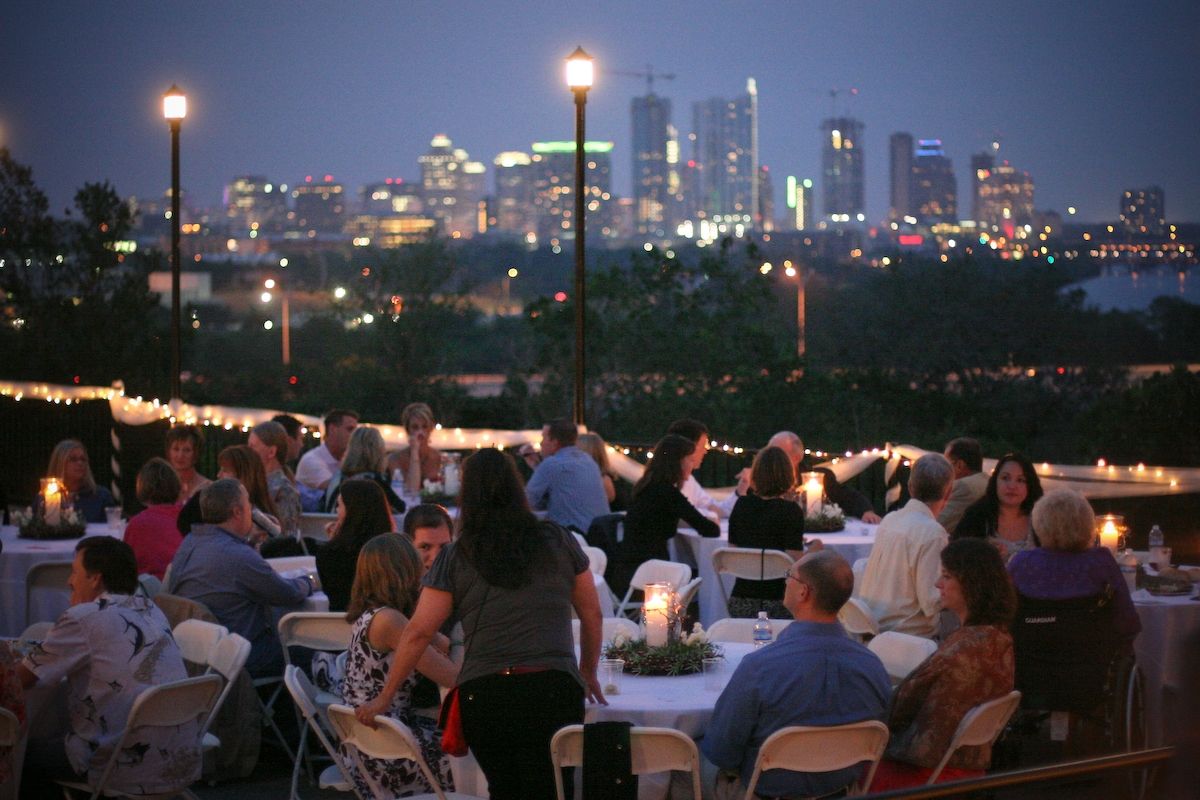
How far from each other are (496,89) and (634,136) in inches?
2612

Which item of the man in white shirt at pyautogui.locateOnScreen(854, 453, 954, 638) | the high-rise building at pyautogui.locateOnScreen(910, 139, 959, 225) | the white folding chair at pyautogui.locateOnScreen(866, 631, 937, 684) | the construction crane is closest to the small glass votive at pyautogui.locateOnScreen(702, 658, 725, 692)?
the white folding chair at pyautogui.locateOnScreen(866, 631, 937, 684)

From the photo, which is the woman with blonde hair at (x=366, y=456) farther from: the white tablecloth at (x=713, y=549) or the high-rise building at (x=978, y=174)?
the high-rise building at (x=978, y=174)

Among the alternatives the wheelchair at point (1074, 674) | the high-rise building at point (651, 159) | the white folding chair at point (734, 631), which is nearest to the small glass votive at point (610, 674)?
the white folding chair at point (734, 631)

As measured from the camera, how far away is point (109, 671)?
17.0 ft

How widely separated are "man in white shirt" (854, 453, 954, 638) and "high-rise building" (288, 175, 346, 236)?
101 meters

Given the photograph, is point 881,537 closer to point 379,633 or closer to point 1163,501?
point 379,633

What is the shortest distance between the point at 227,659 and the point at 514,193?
116 metres

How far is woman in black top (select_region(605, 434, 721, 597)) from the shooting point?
819 centimetres

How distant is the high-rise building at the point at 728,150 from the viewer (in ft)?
477

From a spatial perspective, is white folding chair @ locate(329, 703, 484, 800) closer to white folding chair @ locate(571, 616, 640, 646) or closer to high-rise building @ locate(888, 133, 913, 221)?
white folding chair @ locate(571, 616, 640, 646)

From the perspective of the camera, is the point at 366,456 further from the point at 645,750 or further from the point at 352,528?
the point at 645,750

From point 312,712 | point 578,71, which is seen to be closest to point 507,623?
point 312,712

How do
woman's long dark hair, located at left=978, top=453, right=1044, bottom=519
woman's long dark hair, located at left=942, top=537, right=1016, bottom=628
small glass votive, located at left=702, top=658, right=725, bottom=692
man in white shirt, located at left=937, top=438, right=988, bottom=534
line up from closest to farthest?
woman's long dark hair, located at left=942, top=537, right=1016, bottom=628, small glass votive, located at left=702, top=658, right=725, bottom=692, woman's long dark hair, located at left=978, top=453, right=1044, bottom=519, man in white shirt, located at left=937, top=438, right=988, bottom=534

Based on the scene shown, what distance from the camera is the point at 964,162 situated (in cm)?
7744
